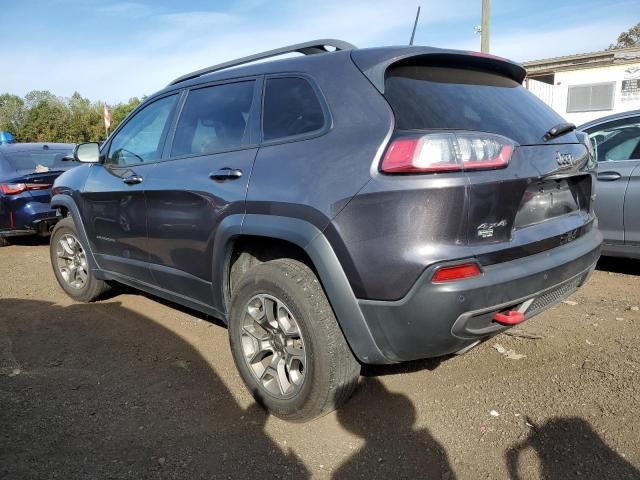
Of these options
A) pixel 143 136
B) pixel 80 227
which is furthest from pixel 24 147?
pixel 143 136

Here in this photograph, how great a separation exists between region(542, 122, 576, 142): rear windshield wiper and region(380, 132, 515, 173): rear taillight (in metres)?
0.58

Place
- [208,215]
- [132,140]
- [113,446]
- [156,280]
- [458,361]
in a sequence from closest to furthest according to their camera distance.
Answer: [113,446] < [208,215] < [458,361] < [156,280] < [132,140]

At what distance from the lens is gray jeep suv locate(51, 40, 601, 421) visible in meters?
2.11

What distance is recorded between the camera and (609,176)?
4.59 metres

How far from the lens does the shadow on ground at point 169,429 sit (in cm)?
229

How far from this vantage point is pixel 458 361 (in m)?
3.24

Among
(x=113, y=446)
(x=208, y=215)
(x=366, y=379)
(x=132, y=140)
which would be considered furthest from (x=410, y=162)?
(x=132, y=140)

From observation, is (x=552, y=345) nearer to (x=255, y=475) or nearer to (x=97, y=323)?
(x=255, y=475)

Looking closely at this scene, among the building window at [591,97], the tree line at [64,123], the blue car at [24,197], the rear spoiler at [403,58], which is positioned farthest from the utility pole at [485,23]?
the tree line at [64,123]

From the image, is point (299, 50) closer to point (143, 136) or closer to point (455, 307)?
point (143, 136)

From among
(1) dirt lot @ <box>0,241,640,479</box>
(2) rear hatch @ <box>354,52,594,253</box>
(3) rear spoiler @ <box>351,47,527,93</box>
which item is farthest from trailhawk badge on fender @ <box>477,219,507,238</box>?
(1) dirt lot @ <box>0,241,640,479</box>

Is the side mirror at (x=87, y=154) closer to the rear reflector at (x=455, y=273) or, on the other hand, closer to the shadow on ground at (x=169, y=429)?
the shadow on ground at (x=169, y=429)

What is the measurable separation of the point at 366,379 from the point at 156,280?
1609mm

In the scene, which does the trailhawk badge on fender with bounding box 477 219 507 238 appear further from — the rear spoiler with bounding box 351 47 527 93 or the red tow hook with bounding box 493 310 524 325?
the rear spoiler with bounding box 351 47 527 93
